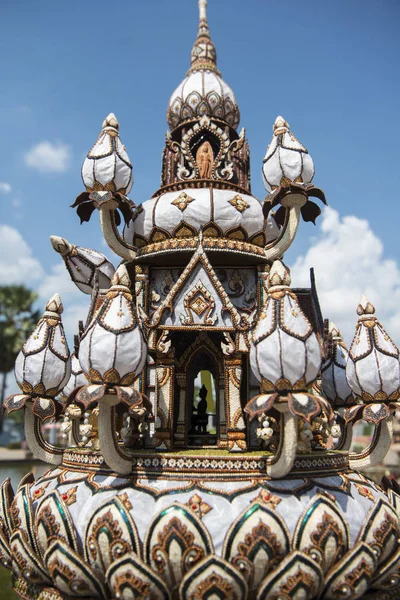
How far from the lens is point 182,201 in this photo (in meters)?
10.4

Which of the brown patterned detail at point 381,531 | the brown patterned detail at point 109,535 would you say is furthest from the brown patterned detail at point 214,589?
the brown patterned detail at point 381,531

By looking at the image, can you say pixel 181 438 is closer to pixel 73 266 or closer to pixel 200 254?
pixel 200 254

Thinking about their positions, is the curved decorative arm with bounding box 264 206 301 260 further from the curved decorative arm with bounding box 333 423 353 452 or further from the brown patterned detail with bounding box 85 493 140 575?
the brown patterned detail with bounding box 85 493 140 575

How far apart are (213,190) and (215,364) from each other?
4079mm

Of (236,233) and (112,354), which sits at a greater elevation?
(236,233)

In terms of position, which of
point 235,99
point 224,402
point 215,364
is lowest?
point 224,402

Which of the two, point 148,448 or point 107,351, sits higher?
point 107,351

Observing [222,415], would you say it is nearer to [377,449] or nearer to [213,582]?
[377,449]

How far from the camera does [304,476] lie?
754cm

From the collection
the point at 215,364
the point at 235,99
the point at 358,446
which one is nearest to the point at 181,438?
the point at 215,364

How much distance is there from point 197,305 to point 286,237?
273 centimetres

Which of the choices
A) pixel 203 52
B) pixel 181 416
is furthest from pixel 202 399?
pixel 203 52

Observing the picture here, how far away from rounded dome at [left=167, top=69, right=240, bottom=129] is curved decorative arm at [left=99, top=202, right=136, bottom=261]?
484 centimetres

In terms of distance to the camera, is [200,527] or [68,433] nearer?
[200,527]
